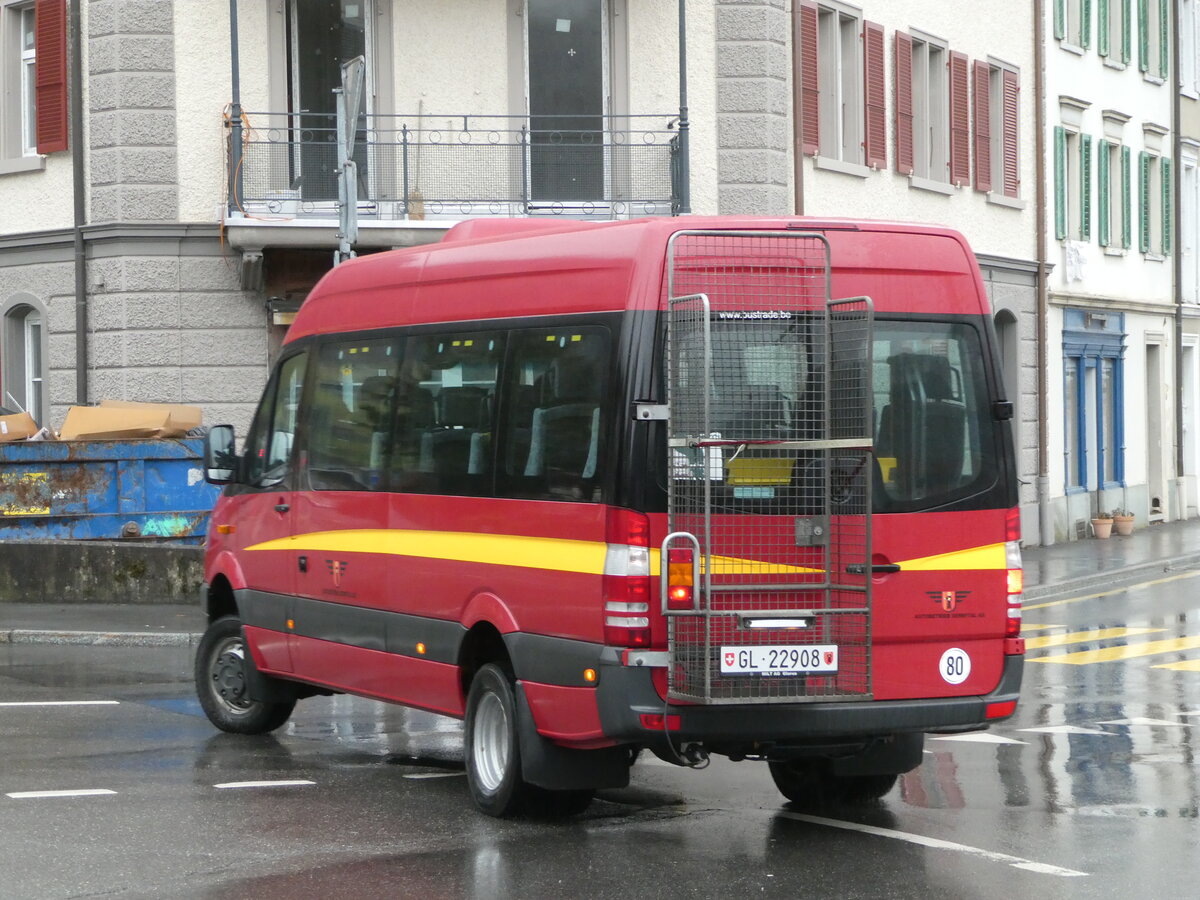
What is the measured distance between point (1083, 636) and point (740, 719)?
10154 mm

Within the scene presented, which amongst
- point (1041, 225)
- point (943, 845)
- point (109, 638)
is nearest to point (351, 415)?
point (943, 845)

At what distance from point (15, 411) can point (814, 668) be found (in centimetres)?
1525

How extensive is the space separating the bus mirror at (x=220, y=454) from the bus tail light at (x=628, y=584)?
12.9 feet

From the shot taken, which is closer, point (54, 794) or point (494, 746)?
point (494, 746)

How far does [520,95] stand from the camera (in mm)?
21750

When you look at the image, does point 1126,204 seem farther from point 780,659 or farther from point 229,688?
point 780,659

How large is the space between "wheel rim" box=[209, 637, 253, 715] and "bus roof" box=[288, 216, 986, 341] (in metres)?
2.77

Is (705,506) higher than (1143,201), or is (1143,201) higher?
(1143,201)

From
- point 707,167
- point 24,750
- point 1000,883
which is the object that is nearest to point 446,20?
point 707,167

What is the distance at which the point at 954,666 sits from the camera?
8.23 m

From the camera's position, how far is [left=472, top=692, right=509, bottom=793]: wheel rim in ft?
Answer: 28.4

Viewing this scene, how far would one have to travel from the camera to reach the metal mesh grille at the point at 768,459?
305 inches

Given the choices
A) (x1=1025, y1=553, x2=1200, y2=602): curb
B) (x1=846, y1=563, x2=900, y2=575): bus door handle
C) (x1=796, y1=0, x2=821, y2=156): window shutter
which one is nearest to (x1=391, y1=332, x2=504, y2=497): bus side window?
(x1=846, y1=563, x2=900, y2=575): bus door handle

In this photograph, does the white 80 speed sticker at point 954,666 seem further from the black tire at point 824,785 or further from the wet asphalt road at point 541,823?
the black tire at point 824,785
